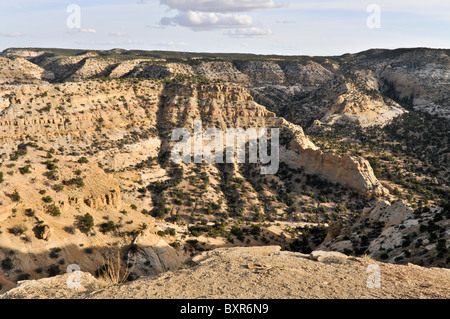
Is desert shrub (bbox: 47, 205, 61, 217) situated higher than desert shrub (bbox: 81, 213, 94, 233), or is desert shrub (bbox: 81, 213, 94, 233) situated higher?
desert shrub (bbox: 47, 205, 61, 217)

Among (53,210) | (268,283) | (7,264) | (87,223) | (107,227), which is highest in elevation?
(268,283)

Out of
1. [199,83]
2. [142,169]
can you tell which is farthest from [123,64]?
[142,169]

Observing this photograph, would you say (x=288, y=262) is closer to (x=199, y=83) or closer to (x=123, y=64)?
(x=199, y=83)

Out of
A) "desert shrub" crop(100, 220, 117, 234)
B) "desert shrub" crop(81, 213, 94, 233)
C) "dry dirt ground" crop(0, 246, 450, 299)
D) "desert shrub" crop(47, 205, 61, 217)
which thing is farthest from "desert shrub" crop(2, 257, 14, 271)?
"dry dirt ground" crop(0, 246, 450, 299)

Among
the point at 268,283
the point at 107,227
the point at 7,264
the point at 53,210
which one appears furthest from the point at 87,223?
the point at 268,283

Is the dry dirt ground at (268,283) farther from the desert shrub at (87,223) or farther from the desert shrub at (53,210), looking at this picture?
the desert shrub at (53,210)

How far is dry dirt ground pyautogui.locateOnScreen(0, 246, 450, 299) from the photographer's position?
42.3 ft

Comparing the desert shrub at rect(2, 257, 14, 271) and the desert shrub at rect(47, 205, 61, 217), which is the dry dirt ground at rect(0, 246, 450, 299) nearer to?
the desert shrub at rect(2, 257, 14, 271)

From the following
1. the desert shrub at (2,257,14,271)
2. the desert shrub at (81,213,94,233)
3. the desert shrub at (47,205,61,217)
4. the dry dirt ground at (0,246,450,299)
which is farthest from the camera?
the desert shrub at (81,213,94,233)

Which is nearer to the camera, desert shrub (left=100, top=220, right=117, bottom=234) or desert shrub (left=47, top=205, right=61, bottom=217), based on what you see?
desert shrub (left=47, top=205, right=61, bottom=217)

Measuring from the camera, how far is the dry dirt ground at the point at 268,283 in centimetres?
1289

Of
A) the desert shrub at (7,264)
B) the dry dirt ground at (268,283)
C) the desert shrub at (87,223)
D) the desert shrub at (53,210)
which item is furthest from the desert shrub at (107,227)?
the dry dirt ground at (268,283)

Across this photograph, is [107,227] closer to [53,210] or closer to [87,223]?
[87,223]

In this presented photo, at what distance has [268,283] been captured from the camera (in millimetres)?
13641
